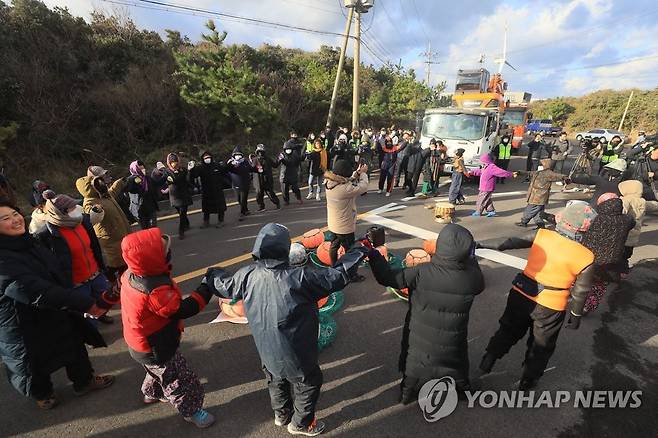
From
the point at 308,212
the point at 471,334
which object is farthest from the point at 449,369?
the point at 308,212

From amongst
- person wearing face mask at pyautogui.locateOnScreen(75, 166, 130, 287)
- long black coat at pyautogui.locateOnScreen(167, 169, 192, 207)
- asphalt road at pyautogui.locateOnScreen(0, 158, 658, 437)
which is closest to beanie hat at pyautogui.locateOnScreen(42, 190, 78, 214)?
person wearing face mask at pyautogui.locateOnScreen(75, 166, 130, 287)

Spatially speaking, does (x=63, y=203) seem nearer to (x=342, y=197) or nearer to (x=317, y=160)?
(x=342, y=197)

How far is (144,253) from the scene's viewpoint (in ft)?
6.69

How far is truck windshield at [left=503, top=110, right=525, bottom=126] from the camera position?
1758 cm

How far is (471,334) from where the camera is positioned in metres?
3.75

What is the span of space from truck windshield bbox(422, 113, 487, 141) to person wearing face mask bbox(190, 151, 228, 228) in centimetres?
819

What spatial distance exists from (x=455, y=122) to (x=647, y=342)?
30.9 feet

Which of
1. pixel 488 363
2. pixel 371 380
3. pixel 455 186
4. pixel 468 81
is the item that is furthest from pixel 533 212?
pixel 468 81

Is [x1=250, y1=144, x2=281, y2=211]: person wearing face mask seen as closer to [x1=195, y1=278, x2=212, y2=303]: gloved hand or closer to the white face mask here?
the white face mask

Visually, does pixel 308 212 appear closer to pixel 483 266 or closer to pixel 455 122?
pixel 483 266

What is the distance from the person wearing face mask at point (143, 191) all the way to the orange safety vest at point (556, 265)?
5.73 meters

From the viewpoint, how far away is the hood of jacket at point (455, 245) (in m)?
2.18

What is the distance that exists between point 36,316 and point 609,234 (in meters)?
5.34

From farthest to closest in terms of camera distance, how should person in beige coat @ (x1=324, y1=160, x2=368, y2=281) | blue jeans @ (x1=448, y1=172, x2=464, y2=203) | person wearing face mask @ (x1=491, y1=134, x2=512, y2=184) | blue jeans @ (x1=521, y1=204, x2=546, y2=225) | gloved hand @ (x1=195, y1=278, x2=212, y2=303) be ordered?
person wearing face mask @ (x1=491, y1=134, x2=512, y2=184) < blue jeans @ (x1=448, y1=172, x2=464, y2=203) < blue jeans @ (x1=521, y1=204, x2=546, y2=225) < person in beige coat @ (x1=324, y1=160, x2=368, y2=281) < gloved hand @ (x1=195, y1=278, x2=212, y2=303)
